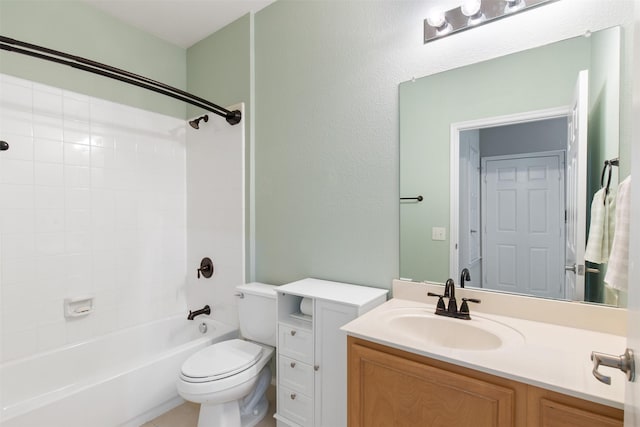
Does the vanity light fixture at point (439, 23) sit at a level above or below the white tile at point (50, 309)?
above

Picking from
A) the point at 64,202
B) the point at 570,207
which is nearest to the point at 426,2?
the point at 570,207

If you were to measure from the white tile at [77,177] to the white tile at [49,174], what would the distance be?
3cm

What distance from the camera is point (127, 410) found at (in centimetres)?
174

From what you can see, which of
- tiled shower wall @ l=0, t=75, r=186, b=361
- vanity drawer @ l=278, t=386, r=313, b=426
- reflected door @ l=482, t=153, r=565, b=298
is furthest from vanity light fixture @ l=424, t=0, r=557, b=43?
tiled shower wall @ l=0, t=75, r=186, b=361

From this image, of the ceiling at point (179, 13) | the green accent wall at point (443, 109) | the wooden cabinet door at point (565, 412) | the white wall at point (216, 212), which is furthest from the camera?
the white wall at point (216, 212)

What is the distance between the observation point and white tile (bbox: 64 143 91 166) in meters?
2.05

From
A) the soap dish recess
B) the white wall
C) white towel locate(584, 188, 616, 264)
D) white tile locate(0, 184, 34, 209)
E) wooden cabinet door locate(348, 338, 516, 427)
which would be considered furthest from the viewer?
the white wall

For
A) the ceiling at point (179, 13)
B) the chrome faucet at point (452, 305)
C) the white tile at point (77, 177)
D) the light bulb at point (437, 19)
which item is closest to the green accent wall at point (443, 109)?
the chrome faucet at point (452, 305)

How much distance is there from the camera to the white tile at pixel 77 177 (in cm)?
205

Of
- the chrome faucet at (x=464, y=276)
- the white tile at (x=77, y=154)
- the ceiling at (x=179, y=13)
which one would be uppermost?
the ceiling at (x=179, y=13)

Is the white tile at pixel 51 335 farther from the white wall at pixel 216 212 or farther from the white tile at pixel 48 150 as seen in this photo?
the white tile at pixel 48 150

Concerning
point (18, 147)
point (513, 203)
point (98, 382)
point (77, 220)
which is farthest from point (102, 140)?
point (513, 203)

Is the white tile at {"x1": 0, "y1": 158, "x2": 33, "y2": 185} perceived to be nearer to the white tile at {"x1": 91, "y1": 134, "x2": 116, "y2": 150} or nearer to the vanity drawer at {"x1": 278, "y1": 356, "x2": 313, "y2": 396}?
the white tile at {"x1": 91, "y1": 134, "x2": 116, "y2": 150}

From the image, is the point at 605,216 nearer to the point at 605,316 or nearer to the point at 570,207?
the point at 570,207
